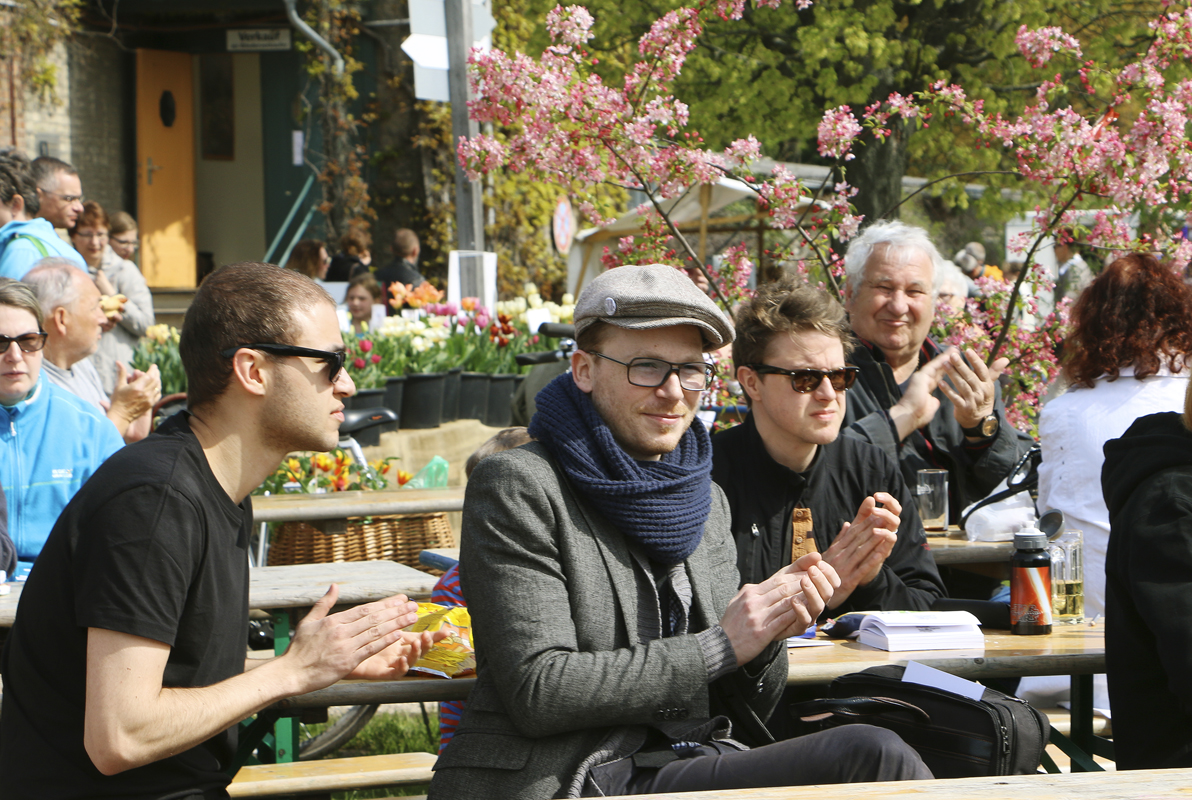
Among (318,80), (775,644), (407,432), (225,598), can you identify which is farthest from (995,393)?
(318,80)

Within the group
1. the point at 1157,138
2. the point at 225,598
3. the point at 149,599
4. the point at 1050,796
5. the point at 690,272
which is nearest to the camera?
the point at 1050,796

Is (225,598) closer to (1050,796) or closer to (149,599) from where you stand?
(149,599)

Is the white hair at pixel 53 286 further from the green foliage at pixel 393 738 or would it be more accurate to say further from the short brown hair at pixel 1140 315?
the short brown hair at pixel 1140 315

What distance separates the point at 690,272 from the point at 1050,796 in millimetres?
4813

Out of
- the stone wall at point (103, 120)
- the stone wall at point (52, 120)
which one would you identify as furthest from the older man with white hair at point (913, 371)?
the stone wall at point (103, 120)

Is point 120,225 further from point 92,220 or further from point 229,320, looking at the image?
point 229,320

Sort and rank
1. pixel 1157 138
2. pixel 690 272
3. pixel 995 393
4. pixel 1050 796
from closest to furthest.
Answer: pixel 1050 796, pixel 995 393, pixel 1157 138, pixel 690 272

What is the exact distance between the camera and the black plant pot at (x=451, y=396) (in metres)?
9.49

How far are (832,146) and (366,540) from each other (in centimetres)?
276

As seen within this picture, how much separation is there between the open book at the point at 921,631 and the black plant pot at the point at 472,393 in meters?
6.76

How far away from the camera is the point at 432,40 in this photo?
922 centimetres

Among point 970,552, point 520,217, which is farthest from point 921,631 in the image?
point 520,217

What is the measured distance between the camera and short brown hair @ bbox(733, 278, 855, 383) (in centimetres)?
357

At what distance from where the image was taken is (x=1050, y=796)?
6.37 ft
